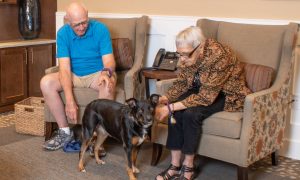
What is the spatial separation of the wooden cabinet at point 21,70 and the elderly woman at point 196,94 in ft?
6.75

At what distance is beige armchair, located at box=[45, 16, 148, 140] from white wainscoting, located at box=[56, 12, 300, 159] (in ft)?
0.53

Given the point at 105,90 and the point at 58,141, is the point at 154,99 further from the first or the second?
the point at 58,141

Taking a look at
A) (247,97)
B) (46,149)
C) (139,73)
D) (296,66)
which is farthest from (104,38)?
(296,66)

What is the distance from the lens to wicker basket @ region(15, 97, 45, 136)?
3.48 m

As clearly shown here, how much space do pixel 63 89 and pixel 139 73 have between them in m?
0.60

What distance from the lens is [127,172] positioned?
2828mm

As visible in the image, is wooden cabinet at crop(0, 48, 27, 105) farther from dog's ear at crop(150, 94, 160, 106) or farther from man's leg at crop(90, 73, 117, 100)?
dog's ear at crop(150, 94, 160, 106)

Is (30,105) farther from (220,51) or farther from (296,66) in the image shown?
(296,66)

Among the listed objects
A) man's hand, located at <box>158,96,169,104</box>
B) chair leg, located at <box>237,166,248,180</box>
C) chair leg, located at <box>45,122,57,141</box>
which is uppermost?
man's hand, located at <box>158,96,169,104</box>

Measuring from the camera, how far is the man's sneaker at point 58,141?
3.21m

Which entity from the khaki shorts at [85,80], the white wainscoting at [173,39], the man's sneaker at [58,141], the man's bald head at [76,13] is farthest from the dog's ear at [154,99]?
the white wainscoting at [173,39]

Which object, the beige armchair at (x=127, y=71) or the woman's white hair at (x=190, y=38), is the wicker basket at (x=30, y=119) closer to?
the beige armchair at (x=127, y=71)

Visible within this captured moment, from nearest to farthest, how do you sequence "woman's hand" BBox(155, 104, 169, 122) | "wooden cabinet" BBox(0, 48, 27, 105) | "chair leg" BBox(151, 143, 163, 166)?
1. "woman's hand" BBox(155, 104, 169, 122)
2. "chair leg" BBox(151, 143, 163, 166)
3. "wooden cabinet" BBox(0, 48, 27, 105)

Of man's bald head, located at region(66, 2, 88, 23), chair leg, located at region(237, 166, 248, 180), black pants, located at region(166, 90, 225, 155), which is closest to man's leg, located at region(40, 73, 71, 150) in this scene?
man's bald head, located at region(66, 2, 88, 23)
